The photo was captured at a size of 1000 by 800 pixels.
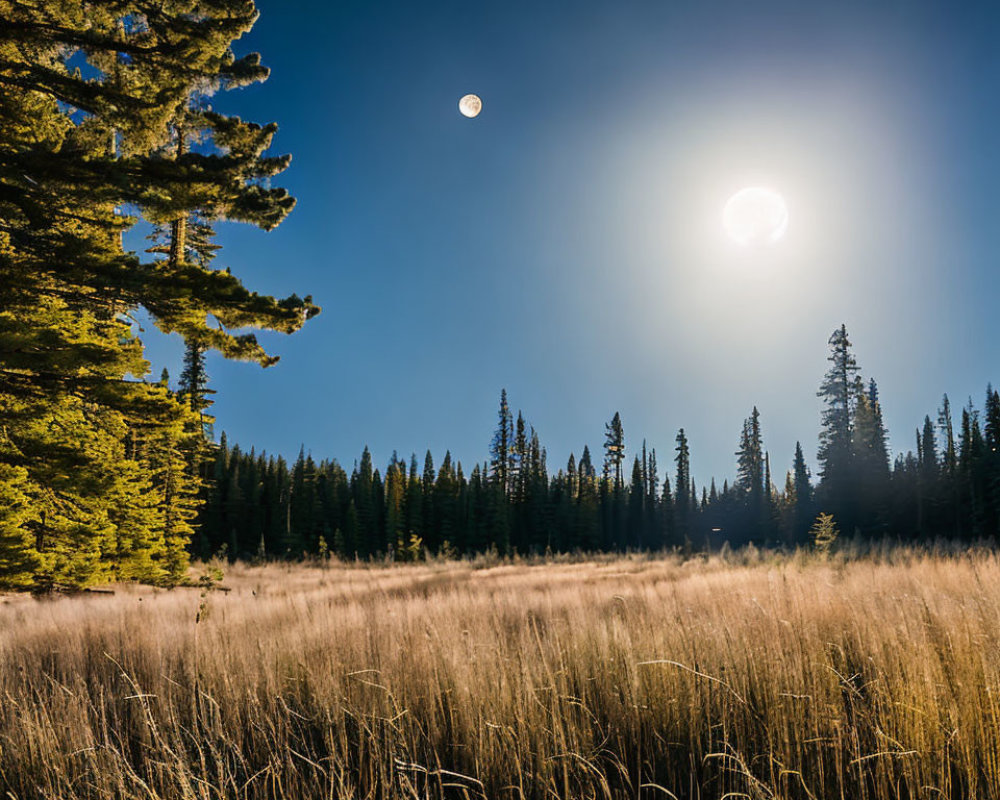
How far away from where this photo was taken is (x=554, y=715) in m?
2.52

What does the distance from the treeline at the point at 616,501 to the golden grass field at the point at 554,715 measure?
1059 inches

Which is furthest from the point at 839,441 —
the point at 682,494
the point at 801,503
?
the point at 682,494

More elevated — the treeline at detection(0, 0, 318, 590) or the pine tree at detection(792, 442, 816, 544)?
the treeline at detection(0, 0, 318, 590)

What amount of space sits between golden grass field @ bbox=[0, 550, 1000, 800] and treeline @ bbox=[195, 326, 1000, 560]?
2690 cm

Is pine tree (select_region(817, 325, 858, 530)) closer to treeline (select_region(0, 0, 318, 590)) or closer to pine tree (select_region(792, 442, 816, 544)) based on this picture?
pine tree (select_region(792, 442, 816, 544))

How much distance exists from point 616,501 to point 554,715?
61.2 m

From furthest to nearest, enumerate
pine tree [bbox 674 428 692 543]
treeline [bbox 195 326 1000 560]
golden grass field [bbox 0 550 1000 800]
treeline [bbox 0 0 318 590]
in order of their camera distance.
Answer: pine tree [bbox 674 428 692 543], treeline [bbox 195 326 1000 560], treeline [bbox 0 0 318 590], golden grass field [bbox 0 550 1000 800]

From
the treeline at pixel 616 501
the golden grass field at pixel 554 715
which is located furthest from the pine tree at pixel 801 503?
the golden grass field at pixel 554 715

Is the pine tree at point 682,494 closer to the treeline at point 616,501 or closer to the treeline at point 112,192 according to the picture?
the treeline at point 616,501

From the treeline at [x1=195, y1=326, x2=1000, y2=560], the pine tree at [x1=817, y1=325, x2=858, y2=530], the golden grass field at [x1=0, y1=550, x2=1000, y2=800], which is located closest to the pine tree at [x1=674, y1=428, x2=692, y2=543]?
the treeline at [x1=195, y1=326, x2=1000, y2=560]

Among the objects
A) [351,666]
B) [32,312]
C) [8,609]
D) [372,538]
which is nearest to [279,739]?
[351,666]

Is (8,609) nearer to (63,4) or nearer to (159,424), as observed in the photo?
(159,424)

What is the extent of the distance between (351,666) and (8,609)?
844 cm

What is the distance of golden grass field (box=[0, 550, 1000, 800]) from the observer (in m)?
2.36
